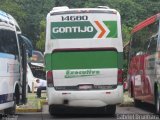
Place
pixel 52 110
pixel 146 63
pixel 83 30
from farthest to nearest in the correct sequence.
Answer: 1. pixel 146 63
2. pixel 52 110
3. pixel 83 30

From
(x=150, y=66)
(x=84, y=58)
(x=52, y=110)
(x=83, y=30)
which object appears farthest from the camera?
(x=150, y=66)

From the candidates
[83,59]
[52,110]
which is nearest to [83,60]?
[83,59]

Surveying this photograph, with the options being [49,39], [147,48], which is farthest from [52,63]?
[147,48]

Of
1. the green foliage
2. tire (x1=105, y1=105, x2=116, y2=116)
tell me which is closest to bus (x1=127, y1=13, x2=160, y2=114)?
tire (x1=105, y1=105, x2=116, y2=116)

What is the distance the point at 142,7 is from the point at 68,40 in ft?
169

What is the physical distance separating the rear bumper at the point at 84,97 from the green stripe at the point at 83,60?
814mm

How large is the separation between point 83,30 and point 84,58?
0.93 m

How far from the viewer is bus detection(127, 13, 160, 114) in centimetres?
1917

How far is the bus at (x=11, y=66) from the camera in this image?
664 inches

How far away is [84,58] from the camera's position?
18422 mm

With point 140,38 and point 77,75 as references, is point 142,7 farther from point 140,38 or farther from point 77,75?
point 77,75

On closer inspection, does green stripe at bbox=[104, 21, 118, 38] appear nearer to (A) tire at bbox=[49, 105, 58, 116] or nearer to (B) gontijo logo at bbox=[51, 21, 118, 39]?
(B) gontijo logo at bbox=[51, 21, 118, 39]

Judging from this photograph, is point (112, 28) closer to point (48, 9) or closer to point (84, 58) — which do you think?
point (84, 58)

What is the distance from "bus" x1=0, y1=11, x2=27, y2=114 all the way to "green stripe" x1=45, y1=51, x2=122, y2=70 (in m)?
1.24
